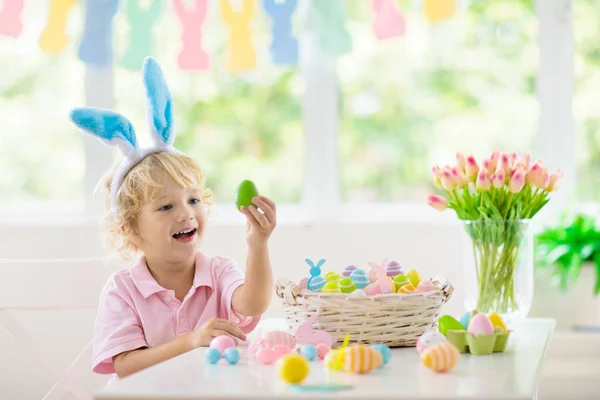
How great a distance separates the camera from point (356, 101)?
9.07ft

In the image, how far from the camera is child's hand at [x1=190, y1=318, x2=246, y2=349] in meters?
1.34

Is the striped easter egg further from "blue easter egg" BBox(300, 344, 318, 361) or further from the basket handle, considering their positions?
the basket handle

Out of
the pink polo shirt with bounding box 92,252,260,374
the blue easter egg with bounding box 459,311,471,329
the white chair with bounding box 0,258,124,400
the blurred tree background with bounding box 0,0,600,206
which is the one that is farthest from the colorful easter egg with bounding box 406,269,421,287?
the blurred tree background with bounding box 0,0,600,206

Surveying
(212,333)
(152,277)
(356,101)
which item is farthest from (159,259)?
(356,101)

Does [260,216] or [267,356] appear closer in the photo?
[267,356]

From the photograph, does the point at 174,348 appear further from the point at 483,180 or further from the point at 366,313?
the point at 483,180

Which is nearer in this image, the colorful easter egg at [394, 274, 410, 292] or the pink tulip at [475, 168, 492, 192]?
the colorful easter egg at [394, 274, 410, 292]

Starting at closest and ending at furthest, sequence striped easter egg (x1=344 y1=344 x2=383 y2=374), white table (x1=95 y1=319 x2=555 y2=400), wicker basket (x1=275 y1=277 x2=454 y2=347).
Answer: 1. white table (x1=95 y1=319 x2=555 y2=400)
2. striped easter egg (x1=344 y1=344 x2=383 y2=374)
3. wicker basket (x1=275 y1=277 x2=454 y2=347)

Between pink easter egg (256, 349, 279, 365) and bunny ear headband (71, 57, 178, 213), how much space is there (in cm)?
62

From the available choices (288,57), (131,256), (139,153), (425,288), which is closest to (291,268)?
(288,57)

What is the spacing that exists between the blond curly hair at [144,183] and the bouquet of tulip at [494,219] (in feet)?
1.73

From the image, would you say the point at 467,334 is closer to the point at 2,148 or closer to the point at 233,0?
the point at 233,0

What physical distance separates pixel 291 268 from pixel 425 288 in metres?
1.24

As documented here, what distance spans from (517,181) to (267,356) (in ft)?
2.56
